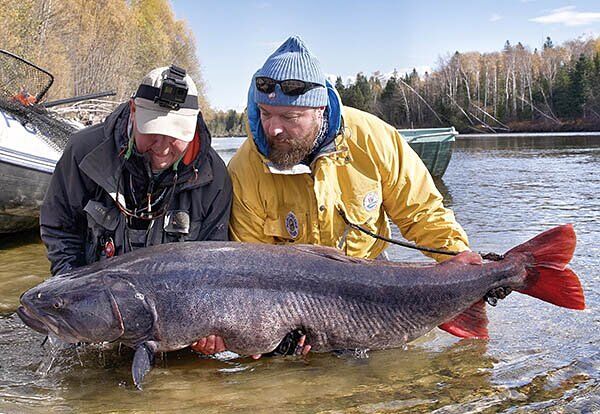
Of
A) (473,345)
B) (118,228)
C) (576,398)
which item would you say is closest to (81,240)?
(118,228)

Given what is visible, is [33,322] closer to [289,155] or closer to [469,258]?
[289,155]

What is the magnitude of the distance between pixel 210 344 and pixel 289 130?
1.58 metres

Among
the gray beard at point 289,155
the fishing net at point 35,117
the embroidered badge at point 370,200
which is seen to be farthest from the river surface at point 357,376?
the fishing net at point 35,117

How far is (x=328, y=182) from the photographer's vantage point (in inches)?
191

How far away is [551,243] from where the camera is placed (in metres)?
4.17

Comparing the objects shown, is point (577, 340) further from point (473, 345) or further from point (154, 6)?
point (154, 6)

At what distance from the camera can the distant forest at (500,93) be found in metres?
77.8

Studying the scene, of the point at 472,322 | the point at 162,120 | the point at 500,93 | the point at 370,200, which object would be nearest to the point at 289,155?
the point at 370,200

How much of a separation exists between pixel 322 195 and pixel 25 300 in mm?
2165

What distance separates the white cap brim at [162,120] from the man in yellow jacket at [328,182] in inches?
22.5

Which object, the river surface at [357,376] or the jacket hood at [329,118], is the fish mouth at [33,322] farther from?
the jacket hood at [329,118]

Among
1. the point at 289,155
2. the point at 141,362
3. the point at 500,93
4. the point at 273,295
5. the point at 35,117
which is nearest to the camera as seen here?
the point at 141,362

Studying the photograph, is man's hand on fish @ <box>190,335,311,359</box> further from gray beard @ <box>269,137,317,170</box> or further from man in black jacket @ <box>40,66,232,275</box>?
gray beard @ <box>269,137,317,170</box>

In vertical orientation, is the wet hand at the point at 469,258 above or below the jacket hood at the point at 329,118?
below
